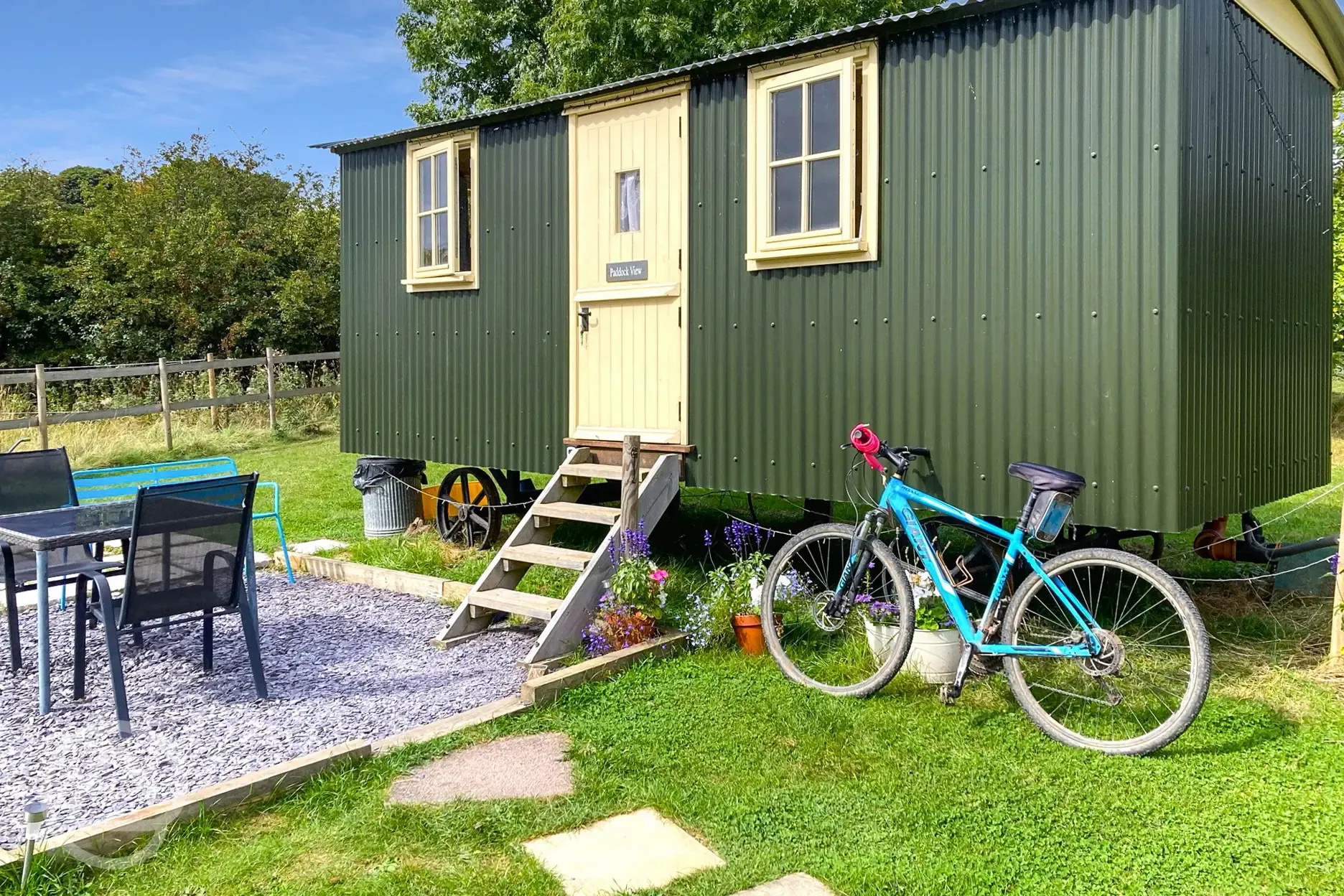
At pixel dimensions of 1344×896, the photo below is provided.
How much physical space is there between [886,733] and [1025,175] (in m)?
2.81

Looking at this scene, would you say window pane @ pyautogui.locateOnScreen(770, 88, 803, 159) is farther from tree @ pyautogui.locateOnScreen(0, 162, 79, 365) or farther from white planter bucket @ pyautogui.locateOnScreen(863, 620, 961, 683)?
tree @ pyautogui.locateOnScreen(0, 162, 79, 365)

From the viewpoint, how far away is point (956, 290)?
17.4 feet

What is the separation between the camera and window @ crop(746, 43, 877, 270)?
559 centimetres

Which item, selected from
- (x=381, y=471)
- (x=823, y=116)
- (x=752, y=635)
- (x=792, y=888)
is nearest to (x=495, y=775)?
(x=792, y=888)

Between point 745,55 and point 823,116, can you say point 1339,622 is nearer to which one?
point 823,116

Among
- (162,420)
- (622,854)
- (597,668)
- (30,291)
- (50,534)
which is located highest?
(30,291)

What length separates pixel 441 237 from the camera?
7.86 m

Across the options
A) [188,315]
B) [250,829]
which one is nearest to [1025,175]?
[250,829]

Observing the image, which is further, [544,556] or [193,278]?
[193,278]

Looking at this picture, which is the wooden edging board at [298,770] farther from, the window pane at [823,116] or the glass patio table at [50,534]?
the window pane at [823,116]

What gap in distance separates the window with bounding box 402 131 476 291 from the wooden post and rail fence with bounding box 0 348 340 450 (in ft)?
19.2

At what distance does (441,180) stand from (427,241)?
48 centimetres

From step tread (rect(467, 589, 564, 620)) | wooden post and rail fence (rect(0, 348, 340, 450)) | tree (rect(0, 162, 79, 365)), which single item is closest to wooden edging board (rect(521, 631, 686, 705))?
step tread (rect(467, 589, 564, 620))

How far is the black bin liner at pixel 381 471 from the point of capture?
870 cm
